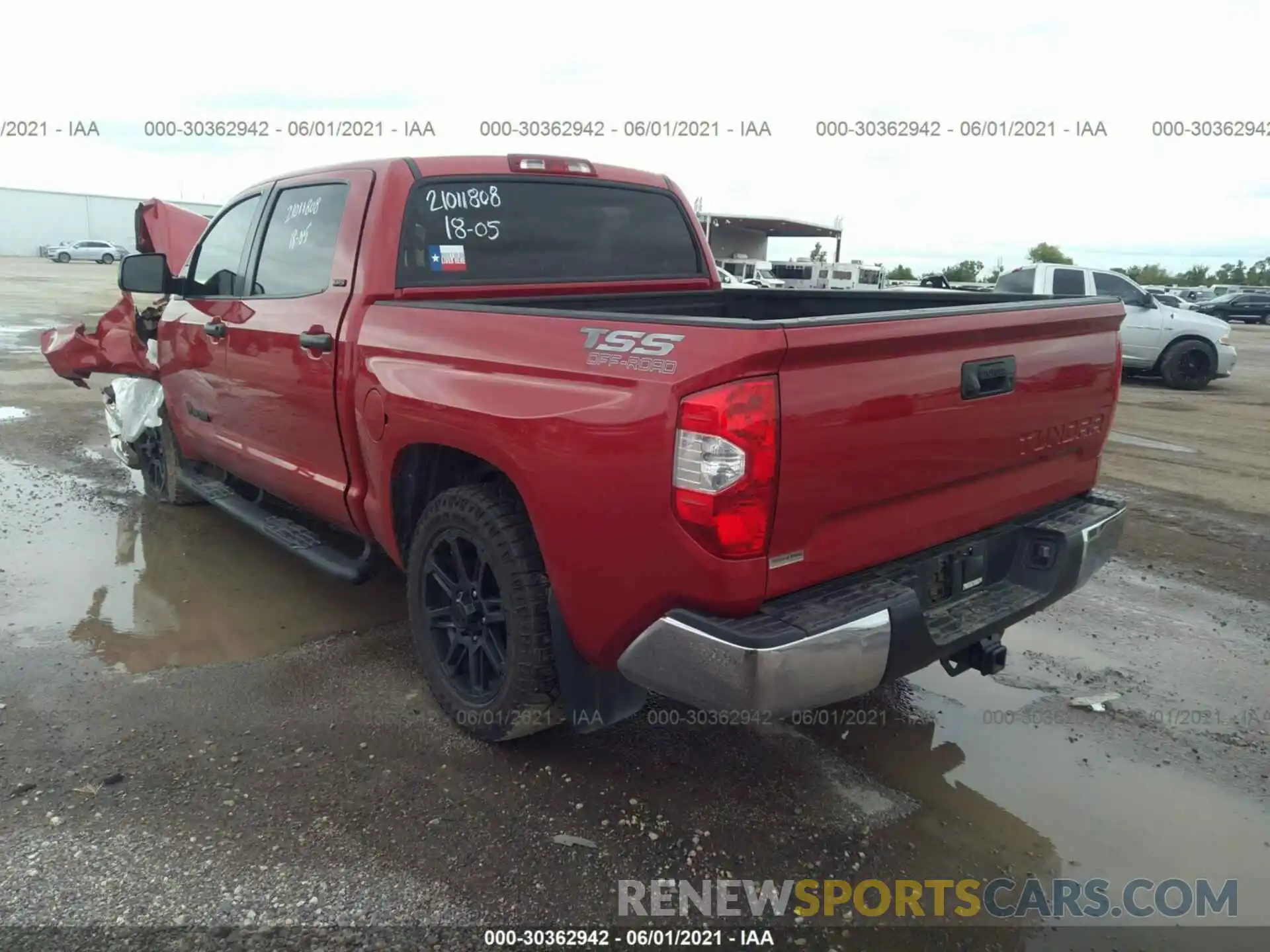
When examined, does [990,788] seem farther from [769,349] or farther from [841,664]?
[769,349]

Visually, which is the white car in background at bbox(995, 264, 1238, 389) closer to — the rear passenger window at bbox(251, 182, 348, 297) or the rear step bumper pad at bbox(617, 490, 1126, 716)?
the rear passenger window at bbox(251, 182, 348, 297)

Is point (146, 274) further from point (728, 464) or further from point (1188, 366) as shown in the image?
point (1188, 366)

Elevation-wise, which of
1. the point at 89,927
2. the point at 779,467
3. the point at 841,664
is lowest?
the point at 89,927

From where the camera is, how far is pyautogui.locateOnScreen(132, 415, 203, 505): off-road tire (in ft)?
18.3

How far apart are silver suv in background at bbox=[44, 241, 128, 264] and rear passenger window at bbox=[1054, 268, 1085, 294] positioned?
48.8 meters

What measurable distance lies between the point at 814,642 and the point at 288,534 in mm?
2810

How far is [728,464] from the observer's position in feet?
7.08

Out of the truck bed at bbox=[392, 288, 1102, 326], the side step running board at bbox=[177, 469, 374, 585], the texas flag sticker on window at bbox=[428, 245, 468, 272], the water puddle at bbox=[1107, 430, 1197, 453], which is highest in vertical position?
the texas flag sticker on window at bbox=[428, 245, 468, 272]

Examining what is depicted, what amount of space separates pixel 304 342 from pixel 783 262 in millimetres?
37190

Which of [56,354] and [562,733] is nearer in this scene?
[562,733]

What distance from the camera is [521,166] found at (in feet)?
12.7

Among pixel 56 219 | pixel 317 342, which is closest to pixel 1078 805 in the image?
pixel 317 342

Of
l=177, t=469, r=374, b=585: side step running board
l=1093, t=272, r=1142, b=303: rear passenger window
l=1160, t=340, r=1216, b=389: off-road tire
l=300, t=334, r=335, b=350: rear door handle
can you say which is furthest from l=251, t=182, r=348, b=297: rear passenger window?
l=1160, t=340, r=1216, b=389: off-road tire

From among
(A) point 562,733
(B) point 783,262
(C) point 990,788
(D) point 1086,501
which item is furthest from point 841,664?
(B) point 783,262
